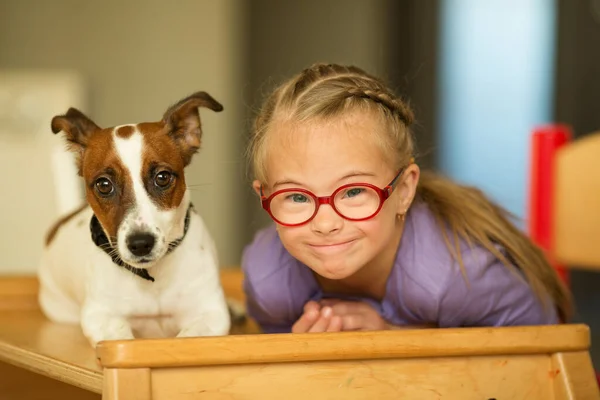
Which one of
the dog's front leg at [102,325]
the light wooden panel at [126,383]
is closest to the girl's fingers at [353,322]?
the dog's front leg at [102,325]

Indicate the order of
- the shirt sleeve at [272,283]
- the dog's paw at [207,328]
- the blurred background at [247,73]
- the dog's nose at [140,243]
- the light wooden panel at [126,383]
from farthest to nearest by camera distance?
1. the blurred background at [247,73]
2. the shirt sleeve at [272,283]
3. the dog's paw at [207,328]
4. the dog's nose at [140,243]
5. the light wooden panel at [126,383]

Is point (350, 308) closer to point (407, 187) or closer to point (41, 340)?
point (407, 187)

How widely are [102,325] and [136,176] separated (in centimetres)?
24

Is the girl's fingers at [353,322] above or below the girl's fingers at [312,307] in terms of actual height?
below

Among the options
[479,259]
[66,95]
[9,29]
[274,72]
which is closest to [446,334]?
[479,259]

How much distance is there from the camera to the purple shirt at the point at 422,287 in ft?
4.61

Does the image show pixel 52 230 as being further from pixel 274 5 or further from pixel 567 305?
pixel 274 5

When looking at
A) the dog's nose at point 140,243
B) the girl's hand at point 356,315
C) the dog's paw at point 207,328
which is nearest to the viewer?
the dog's nose at point 140,243

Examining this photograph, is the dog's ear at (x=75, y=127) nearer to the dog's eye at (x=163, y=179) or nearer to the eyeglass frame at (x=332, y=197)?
the dog's eye at (x=163, y=179)

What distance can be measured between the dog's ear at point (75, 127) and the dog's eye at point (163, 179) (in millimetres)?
121

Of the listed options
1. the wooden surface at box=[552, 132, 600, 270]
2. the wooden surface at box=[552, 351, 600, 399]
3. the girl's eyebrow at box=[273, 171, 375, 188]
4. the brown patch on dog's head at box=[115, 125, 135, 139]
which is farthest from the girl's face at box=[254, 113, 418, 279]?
the wooden surface at box=[552, 132, 600, 270]

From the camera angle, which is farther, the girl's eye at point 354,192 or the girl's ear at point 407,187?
the girl's ear at point 407,187

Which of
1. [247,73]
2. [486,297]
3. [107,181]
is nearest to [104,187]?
[107,181]

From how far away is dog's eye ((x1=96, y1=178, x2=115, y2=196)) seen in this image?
1184mm
